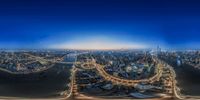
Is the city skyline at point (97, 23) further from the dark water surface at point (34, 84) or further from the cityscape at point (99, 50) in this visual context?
the dark water surface at point (34, 84)

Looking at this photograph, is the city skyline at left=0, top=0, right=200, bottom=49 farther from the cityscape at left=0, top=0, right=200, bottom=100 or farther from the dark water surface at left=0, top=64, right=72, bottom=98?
the dark water surface at left=0, top=64, right=72, bottom=98

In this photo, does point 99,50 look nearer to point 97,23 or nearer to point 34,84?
point 97,23

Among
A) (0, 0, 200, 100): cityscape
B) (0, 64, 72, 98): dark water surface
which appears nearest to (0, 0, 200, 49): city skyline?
(0, 0, 200, 100): cityscape

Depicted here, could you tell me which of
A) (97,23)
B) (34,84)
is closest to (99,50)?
(97,23)

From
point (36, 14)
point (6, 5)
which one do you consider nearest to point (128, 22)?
point (36, 14)

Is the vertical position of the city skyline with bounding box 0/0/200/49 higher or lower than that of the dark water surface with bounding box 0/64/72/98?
higher

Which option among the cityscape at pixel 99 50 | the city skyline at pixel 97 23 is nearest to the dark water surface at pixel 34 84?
the cityscape at pixel 99 50

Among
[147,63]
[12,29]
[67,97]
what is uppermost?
[12,29]

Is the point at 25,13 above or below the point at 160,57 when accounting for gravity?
above

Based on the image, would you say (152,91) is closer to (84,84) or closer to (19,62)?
(84,84)
